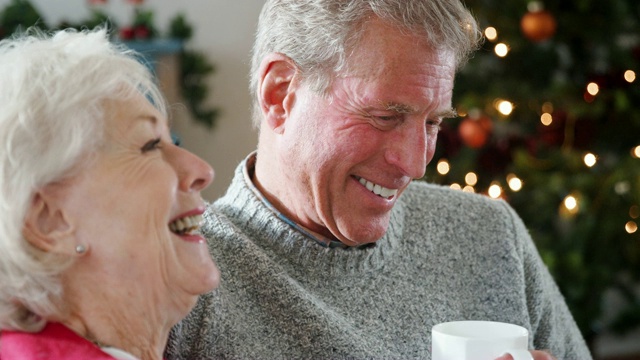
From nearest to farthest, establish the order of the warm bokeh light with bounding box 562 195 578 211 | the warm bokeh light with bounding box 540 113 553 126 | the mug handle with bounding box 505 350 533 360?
the mug handle with bounding box 505 350 533 360 → the warm bokeh light with bounding box 562 195 578 211 → the warm bokeh light with bounding box 540 113 553 126

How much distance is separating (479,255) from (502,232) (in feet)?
0.23

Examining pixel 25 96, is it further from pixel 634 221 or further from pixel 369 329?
pixel 634 221

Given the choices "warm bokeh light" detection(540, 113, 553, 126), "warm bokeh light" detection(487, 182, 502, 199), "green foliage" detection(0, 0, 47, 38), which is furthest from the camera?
"green foliage" detection(0, 0, 47, 38)

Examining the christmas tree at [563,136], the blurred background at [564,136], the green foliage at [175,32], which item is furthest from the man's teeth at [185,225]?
the green foliage at [175,32]

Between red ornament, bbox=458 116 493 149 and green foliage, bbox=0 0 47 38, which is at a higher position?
red ornament, bbox=458 116 493 149

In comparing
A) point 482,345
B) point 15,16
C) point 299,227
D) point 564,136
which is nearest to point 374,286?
point 299,227

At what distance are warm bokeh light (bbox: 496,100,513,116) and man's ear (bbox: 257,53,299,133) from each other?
182 centimetres

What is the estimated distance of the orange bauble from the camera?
312 centimetres

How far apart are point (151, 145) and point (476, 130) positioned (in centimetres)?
219

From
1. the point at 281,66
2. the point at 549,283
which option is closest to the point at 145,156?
the point at 281,66

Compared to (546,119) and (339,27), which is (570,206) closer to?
(546,119)

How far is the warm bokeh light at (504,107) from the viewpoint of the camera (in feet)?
10.3

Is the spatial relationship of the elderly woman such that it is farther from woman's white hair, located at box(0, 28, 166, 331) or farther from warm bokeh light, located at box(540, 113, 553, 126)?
warm bokeh light, located at box(540, 113, 553, 126)

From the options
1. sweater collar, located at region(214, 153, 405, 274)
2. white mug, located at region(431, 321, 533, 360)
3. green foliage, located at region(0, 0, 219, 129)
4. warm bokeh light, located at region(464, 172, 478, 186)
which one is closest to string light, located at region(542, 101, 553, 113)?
warm bokeh light, located at region(464, 172, 478, 186)
